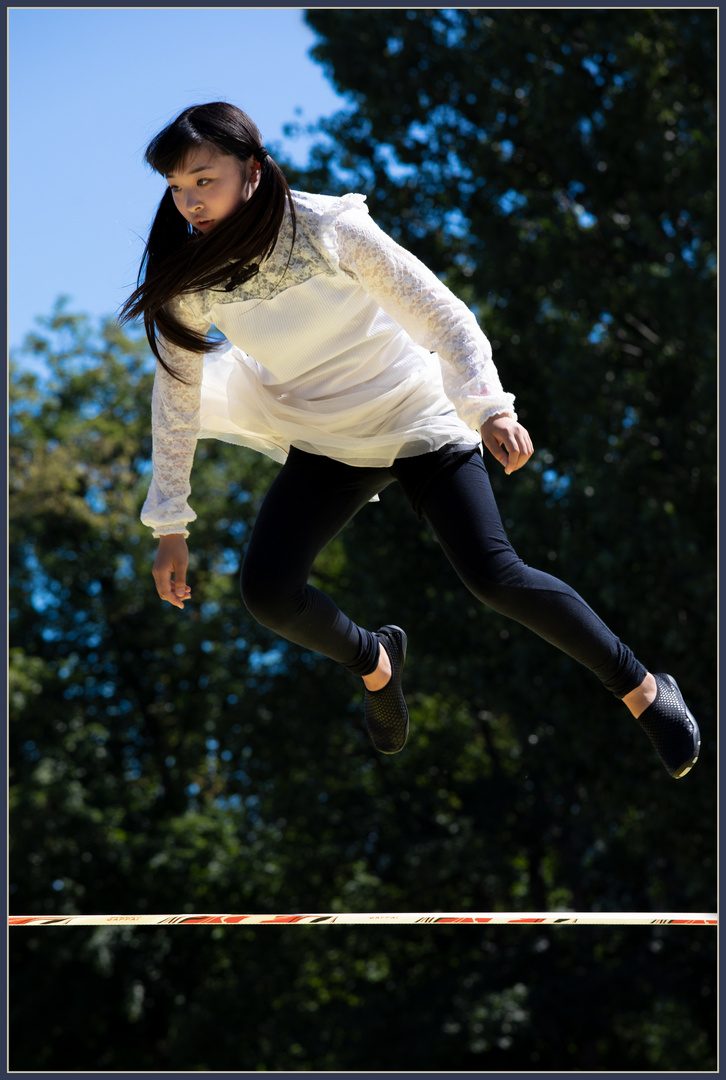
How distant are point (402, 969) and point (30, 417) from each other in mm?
9819

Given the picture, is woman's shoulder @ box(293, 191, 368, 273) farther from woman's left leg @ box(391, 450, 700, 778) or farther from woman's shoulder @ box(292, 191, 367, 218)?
woman's left leg @ box(391, 450, 700, 778)

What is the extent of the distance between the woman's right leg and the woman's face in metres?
0.60

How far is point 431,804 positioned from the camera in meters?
13.7

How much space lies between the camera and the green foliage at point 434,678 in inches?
352

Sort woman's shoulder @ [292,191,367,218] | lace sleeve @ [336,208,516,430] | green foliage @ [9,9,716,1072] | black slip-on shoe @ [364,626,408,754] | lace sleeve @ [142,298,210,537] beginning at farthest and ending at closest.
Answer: green foliage @ [9,9,716,1072] → black slip-on shoe @ [364,626,408,754] → lace sleeve @ [142,298,210,537] → woman's shoulder @ [292,191,367,218] → lace sleeve @ [336,208,516,430]

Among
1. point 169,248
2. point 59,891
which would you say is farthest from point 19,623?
point 169,248

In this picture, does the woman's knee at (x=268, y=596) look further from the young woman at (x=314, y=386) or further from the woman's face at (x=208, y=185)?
the woman's face at (x=208, y=185)

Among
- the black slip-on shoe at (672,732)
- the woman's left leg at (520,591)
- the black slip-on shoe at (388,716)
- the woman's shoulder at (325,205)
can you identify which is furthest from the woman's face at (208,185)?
the black slip-on shoe at (672,732)

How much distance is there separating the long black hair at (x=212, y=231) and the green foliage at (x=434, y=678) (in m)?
6.25

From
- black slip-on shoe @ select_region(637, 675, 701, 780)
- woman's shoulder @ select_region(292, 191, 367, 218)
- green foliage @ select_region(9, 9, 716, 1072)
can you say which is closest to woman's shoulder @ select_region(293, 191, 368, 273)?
woman's shoulder @ select_region(292, 191, 367, 218)

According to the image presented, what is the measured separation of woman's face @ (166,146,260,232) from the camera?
2.34m

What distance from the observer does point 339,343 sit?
251cm

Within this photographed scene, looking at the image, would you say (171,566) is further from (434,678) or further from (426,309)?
(434,678)

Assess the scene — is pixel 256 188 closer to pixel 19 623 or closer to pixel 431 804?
pixel 431 804
